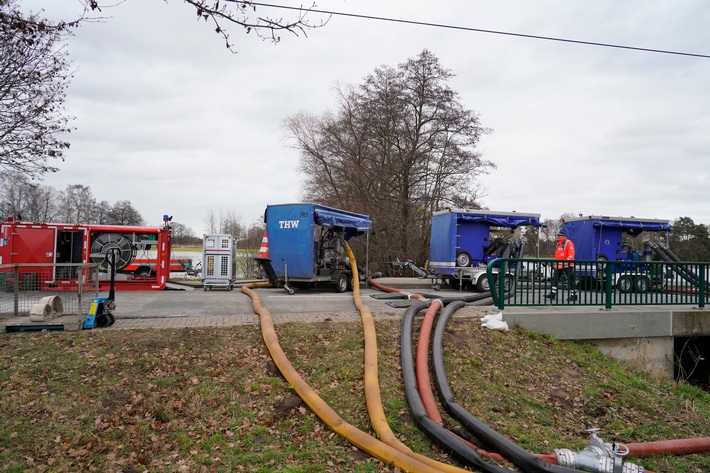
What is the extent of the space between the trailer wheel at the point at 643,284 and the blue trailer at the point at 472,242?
5.78 meters

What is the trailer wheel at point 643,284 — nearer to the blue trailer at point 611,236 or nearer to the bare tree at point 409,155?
the blue trailer at point 611,236

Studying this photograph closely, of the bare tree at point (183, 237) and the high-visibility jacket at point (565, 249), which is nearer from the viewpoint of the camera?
the high-visibility jacket at point (565, 249)

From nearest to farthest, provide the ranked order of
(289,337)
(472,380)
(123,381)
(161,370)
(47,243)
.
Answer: (123,381), (161,370), (472,380), (289,337), (47,243)

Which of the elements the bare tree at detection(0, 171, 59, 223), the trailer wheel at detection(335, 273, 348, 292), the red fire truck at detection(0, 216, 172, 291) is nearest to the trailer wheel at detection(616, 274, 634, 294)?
the trailer wheel at detection(335, 273, 348, 292)

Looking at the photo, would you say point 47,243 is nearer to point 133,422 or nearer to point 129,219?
point 133,422

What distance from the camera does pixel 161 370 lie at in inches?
262

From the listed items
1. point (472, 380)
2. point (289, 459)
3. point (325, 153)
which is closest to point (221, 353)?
point (289, 459)

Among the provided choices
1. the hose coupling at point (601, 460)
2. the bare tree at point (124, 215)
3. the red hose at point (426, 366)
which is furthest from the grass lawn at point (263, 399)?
the bare tree at point (124, 215)

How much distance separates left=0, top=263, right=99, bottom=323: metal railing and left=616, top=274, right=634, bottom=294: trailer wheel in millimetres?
9945

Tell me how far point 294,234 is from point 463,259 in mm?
5687

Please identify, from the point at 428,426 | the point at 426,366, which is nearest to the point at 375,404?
the point at 428,426

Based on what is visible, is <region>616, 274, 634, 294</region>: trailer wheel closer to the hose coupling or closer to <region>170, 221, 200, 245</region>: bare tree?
the hose coupling

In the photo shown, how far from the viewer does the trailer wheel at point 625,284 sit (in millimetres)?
10352

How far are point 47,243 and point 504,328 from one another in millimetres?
12911
